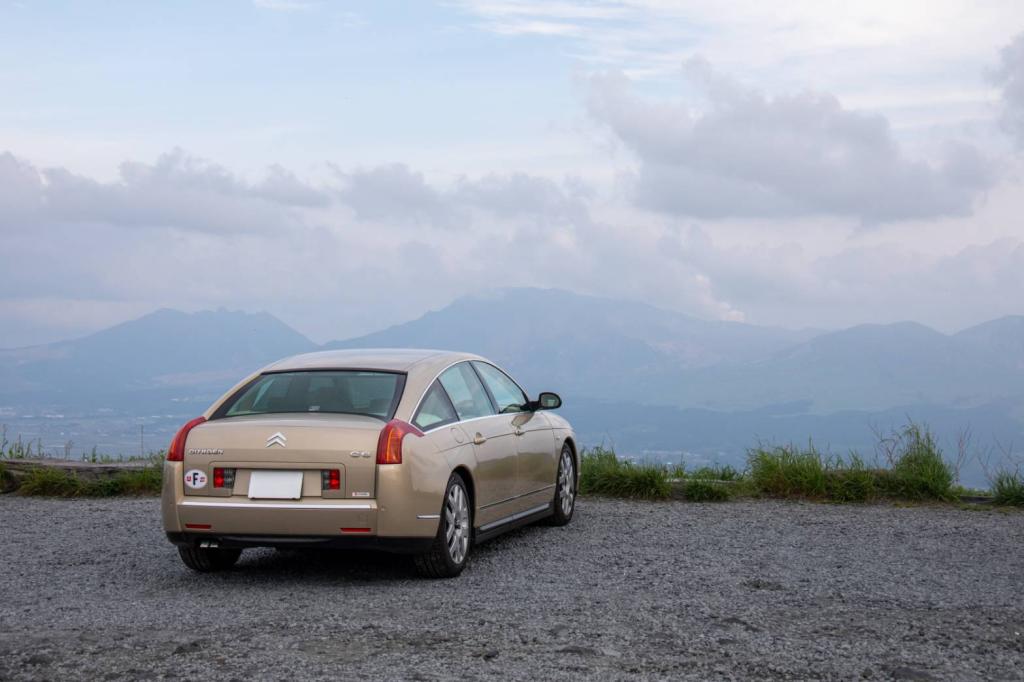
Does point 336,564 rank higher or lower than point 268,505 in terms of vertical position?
lower

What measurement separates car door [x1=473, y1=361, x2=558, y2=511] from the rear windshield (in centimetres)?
144

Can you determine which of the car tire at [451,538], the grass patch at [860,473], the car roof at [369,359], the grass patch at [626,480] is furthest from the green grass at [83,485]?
the grass patch at [860,473]

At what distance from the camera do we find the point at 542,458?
10266 mm

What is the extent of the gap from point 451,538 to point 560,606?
134 centimetres

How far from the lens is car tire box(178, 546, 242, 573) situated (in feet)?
27.9

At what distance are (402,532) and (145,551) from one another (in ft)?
9.38

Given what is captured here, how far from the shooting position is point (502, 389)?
10211 mm

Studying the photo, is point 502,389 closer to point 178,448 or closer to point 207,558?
point 207,558

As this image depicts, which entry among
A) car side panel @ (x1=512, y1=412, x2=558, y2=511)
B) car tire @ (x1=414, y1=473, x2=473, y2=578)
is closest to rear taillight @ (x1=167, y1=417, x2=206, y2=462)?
car tire @ (x1=414, y1=473, x2=473, y2=578)

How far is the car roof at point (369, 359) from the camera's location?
876cm

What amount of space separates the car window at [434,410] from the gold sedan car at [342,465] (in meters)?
0.01

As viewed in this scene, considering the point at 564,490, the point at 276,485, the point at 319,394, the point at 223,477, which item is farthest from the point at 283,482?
the point at 564,490

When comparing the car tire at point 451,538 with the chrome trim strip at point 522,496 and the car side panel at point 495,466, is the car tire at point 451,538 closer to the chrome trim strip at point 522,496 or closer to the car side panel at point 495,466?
the car side panel at point 495,466

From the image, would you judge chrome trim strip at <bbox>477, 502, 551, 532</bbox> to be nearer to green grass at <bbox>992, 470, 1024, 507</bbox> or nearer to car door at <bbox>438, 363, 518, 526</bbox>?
car door at <bbox>438, 363, 518, 526</bbox>
